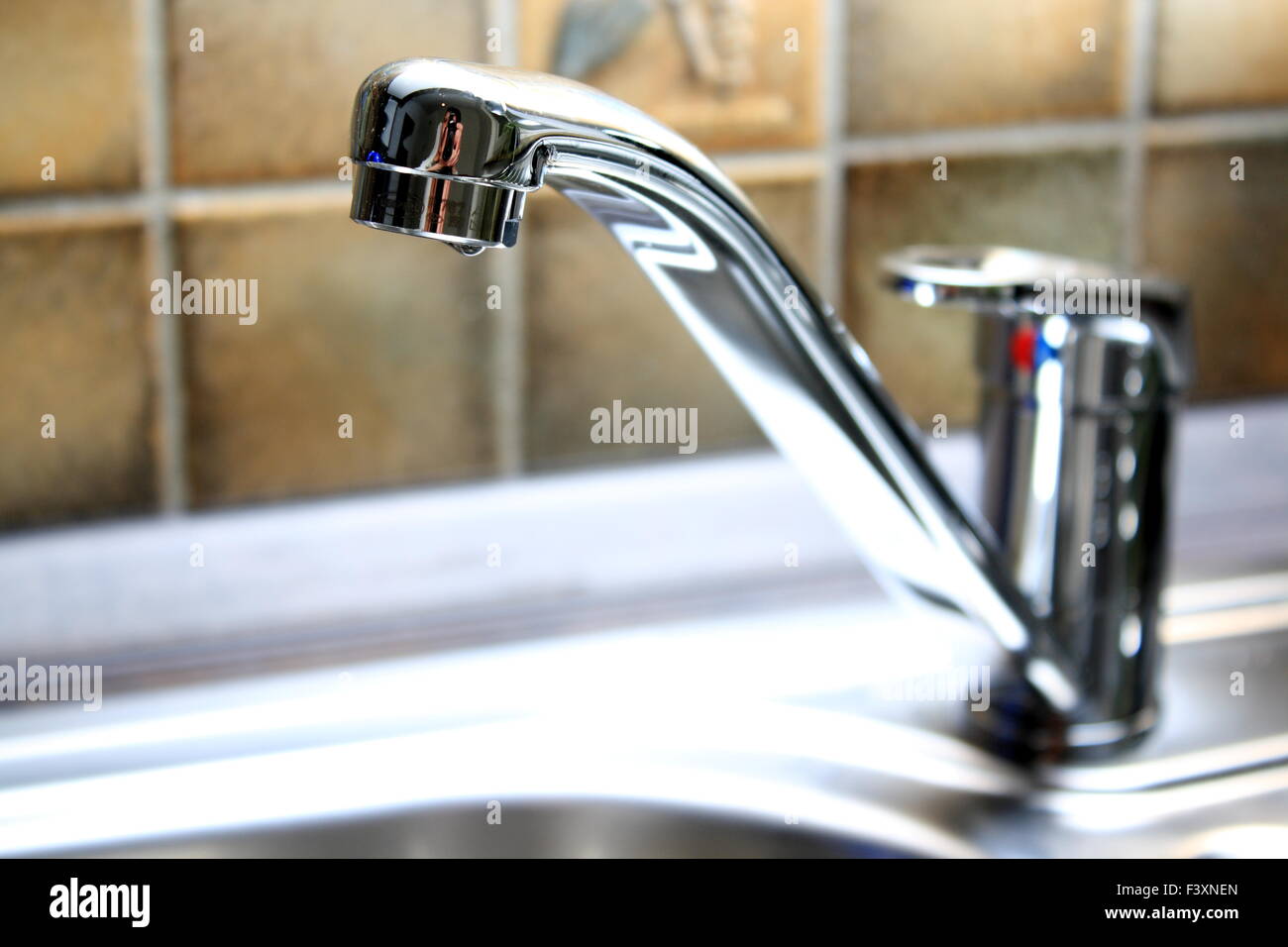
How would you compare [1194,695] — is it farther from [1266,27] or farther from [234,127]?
[234,127]

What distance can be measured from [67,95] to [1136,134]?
48cm

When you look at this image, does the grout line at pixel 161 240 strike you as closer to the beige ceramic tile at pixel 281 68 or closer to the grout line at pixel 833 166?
the beige ceramic tile at pixel 281 68

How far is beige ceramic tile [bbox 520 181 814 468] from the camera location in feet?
1.85

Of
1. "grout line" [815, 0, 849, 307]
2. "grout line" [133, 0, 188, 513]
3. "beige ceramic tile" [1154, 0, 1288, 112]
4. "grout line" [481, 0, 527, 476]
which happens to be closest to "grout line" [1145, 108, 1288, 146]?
"beige ceramic tile" [1154, 0, 1288, 112]

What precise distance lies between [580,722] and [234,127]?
266 mm

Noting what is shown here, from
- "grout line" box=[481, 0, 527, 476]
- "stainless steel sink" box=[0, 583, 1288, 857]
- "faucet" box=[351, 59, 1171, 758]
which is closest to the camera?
"faucet" box=[351, 59, 1171, 758]

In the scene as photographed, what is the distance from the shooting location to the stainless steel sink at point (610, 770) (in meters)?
0.46

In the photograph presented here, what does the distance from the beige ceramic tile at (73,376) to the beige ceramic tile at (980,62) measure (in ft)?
1.05

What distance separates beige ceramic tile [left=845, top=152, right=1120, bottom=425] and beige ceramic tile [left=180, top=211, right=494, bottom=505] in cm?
18

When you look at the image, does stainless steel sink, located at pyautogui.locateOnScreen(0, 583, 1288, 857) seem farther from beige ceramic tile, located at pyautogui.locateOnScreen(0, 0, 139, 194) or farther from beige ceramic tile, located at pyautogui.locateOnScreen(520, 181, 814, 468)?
beige ceramic tile, located at pyautogui.locateOnScreen(0, 0, 139, 194)

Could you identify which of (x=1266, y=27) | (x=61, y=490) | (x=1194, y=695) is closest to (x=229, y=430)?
(x=61, y=490)

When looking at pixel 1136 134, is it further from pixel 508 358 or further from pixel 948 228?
pixel 508 358

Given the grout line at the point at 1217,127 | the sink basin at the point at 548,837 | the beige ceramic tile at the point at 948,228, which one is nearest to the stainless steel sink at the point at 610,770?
the sink basin at the point at 548,837

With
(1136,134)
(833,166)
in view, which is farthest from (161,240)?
(1136,134)
